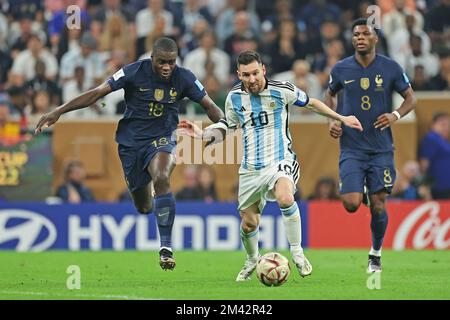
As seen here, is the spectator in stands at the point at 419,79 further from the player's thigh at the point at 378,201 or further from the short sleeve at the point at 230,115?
the short sleeve at the point at 230,115

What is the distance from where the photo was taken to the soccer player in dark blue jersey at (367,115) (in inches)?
540

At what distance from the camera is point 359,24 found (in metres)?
13.7

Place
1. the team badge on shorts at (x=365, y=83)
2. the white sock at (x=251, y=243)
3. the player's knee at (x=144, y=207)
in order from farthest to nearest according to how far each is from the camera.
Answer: the player's knee at (x=144, y=207) → the team badge on shorts at (x=365, y=83) → the white sock at (x=251, y=243)

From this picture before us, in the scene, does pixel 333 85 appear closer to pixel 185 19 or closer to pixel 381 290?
pixel 381 290

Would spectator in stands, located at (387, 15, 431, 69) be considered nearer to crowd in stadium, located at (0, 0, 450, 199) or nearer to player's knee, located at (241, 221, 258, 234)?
crowd in stadium, located at (0, 0, 450, 199)

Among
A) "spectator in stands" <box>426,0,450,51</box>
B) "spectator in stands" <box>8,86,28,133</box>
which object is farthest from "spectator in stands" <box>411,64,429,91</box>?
"spectator in stands" <box>8,86,28,133</box>

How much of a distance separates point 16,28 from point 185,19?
3312 mm

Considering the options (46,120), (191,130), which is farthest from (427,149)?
(46,120)

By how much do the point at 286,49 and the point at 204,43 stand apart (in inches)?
65.7

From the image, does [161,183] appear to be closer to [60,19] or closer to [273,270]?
[273,270]

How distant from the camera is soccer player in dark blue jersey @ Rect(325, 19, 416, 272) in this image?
13727 mm

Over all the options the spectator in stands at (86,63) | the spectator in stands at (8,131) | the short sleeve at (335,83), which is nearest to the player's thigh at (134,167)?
the short sleeve at (335,83)

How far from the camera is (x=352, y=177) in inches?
542

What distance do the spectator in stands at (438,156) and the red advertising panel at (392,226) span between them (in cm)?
156
